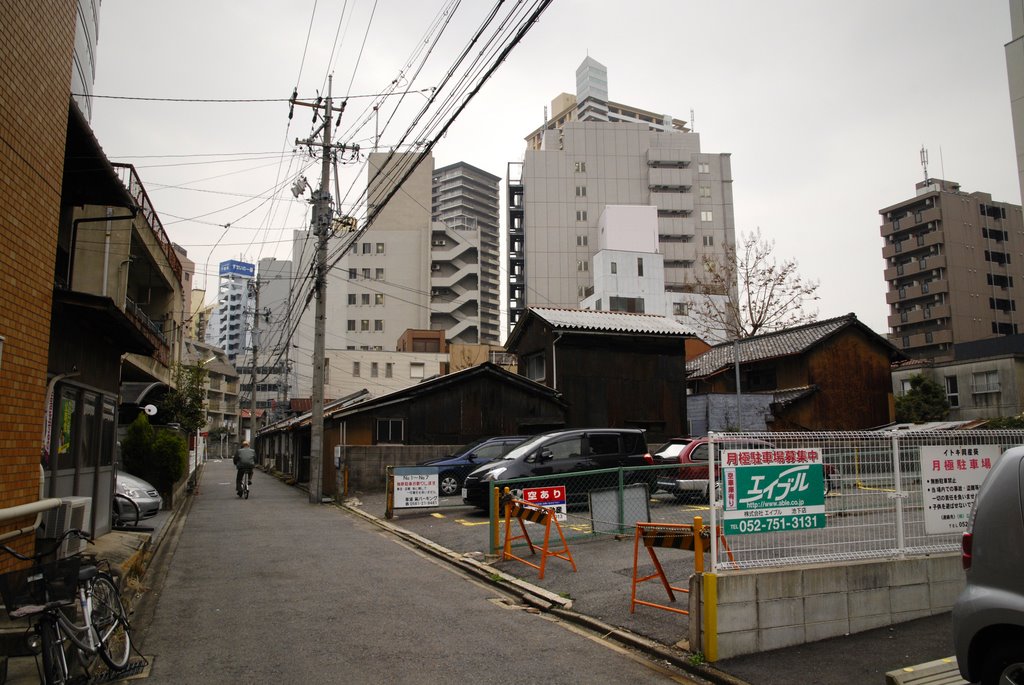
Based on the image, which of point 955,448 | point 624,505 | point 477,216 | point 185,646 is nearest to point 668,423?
point 624,505

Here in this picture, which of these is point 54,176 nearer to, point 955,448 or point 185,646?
point 185,646

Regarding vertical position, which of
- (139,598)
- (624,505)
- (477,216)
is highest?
(477,216)

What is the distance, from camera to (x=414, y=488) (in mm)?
17094

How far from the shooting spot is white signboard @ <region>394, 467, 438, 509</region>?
16969 millimetres

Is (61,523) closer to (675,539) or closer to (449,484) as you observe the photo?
(675,539)

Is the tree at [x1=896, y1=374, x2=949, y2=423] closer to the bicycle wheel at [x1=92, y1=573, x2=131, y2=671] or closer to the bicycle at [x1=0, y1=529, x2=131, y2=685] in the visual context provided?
the bicycle wheel at [x1=92, y1=573, x2=131, y2=671]

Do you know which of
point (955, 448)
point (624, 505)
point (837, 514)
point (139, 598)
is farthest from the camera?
point (624, 505)

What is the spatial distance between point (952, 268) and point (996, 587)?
63103mm

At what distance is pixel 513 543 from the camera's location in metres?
12.0

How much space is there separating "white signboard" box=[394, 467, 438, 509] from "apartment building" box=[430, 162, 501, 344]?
202 feet

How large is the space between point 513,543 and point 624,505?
1999mm

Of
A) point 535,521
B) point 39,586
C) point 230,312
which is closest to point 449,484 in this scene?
point 535,521

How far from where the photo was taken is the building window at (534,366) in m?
30.5

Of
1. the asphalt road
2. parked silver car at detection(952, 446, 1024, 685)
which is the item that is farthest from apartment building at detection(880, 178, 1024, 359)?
parked silver car at detection(952, 446, 1024, 685)
